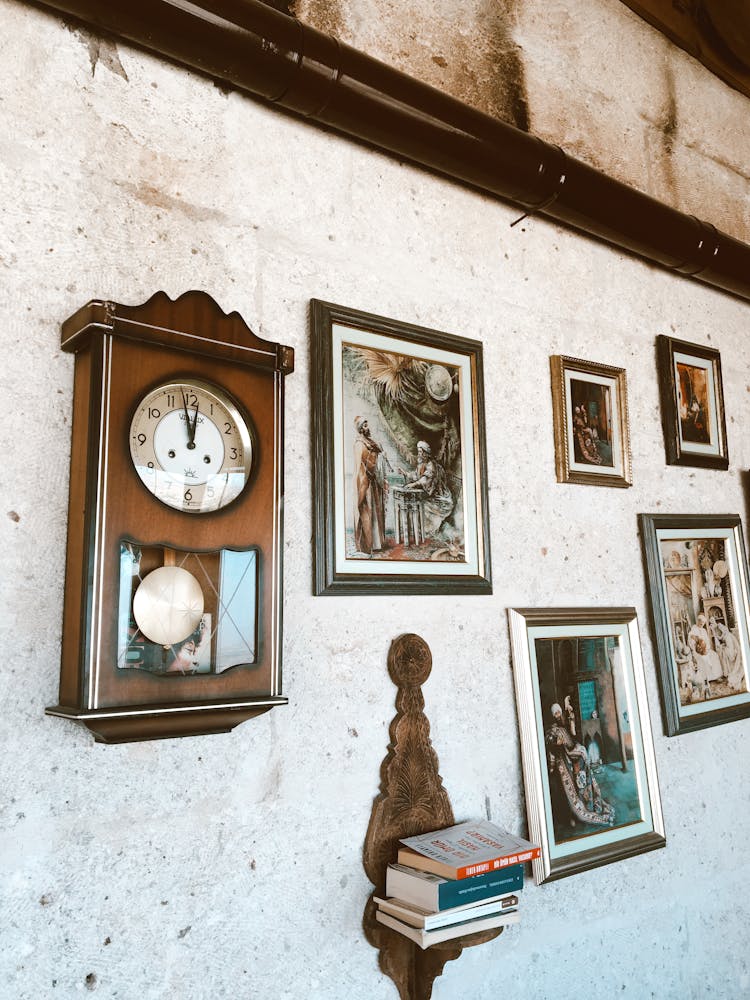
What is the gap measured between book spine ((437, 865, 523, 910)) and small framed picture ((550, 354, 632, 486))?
42.8 inches

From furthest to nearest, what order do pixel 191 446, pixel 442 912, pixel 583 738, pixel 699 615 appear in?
pixel 699 615 → pixel 583 738 → pixel 442 912 → pixel 191 446

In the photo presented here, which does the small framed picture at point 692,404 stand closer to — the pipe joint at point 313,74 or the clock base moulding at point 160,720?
the pipe joint at point 313,74

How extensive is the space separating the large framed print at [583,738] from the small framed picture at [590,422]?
16.5 inches

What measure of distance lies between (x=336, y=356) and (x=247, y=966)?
4.30 feet

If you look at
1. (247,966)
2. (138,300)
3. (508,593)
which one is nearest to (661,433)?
(508,593)

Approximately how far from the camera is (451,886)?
156 centimetres

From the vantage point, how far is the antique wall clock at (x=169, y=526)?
4.25 ft

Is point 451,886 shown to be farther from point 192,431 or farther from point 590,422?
point 590,422

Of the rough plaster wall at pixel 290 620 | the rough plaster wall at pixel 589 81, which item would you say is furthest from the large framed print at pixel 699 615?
the rough plaster wall at pixel 589 81

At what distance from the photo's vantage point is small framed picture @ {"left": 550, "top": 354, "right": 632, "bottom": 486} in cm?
228

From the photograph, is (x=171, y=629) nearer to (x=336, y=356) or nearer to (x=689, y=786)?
(x=336, y=356)

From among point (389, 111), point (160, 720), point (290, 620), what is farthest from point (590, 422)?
point (160, 720)

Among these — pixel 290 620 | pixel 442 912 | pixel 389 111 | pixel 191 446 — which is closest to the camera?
pixel 191 446

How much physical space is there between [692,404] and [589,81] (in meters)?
1.18
